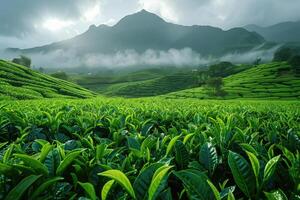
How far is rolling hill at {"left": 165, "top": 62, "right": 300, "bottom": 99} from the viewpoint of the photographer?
72544mm

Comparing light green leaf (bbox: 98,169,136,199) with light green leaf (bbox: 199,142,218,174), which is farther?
light green leaf (bbox: 199,142,218,174)

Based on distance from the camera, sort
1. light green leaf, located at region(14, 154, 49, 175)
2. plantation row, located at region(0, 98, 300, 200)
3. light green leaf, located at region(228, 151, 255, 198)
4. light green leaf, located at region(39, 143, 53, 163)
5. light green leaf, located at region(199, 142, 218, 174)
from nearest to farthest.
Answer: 1. plantation row, located at region(0, 98, 300, 200)
2. light green leaf, located at region(14, 154, 49, 175)
3. light green leaf, located at region(228, 151, 255, 198)
4. light green leaf, located at region(39, 143, 53, 163)
5. light green leaf, located at region(199, 142, 218, 174)

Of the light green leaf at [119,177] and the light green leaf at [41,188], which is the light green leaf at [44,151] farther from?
the light green leaf at [119,177]

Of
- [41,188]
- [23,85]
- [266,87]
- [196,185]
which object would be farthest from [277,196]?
[266,87]

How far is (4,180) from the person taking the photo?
2.07 meters

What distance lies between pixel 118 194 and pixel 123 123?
3.22 meters

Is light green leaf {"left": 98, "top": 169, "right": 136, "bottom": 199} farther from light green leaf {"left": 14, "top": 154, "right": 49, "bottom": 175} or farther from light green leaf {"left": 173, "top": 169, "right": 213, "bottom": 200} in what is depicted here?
light green leaf {"left": 14, "top": 154, "right": 49, "bottom": 175}

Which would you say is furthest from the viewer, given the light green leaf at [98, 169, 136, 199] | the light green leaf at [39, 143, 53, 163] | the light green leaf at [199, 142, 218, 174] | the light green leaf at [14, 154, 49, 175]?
the light green leaf at [199, 142, 218, 174]

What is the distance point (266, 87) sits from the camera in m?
79.9

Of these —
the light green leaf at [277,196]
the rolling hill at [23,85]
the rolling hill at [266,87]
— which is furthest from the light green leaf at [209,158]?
the rolling hill at [266,87]

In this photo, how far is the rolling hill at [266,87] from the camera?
2856 inches

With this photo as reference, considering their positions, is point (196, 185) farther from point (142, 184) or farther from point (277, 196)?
point (277, 196)

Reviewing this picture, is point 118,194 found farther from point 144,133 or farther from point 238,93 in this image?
point 238,93

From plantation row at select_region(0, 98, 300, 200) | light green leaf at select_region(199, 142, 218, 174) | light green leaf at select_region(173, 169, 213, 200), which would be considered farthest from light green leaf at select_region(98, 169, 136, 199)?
light green leaf at select_region(199, 142, 218, 174)
